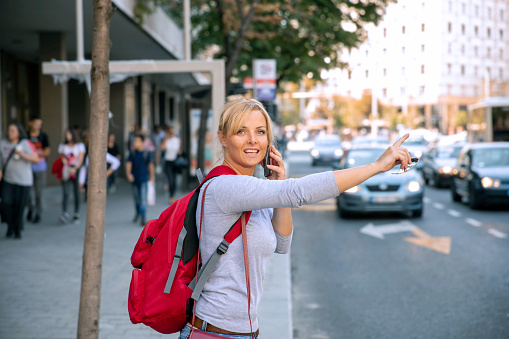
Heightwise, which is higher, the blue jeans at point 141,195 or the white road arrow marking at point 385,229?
the blue jeans at point 141,195

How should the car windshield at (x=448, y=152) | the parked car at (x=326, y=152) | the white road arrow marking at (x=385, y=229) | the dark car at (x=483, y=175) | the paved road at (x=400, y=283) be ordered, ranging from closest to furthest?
the paved road at (x=400, y=283) < the white road arrow marking at (x=385, y=229) < the dark car at (x=483, y=175) < the car windshield at (x=448, y=152) < the parked car at (x=326, y=152)

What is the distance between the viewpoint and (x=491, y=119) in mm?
27516

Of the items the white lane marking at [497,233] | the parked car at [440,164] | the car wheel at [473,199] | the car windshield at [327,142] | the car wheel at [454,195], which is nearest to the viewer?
the white lane marking at [497,233]

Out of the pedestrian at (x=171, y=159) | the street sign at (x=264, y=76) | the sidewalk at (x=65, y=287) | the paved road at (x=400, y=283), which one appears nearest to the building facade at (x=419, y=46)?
the paved road at (x=400, y=283)

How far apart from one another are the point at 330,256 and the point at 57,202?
8.97m

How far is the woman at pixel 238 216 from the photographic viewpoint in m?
2.30

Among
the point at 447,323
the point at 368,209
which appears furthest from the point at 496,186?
the point at 447,323

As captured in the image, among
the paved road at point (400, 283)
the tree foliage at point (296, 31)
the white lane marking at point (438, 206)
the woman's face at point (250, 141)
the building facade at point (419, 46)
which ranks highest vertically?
the tree foliage at point (296, 31)

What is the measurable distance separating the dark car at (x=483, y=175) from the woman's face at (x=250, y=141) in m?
13.2

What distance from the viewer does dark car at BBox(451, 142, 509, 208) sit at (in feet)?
48.2

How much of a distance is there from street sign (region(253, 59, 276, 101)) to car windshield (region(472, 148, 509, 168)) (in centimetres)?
532

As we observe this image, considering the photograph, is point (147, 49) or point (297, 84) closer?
point (147, 49)

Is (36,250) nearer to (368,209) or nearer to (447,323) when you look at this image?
(447,323)

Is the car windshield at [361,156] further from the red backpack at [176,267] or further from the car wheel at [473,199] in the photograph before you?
the red backpack at [176,267]
